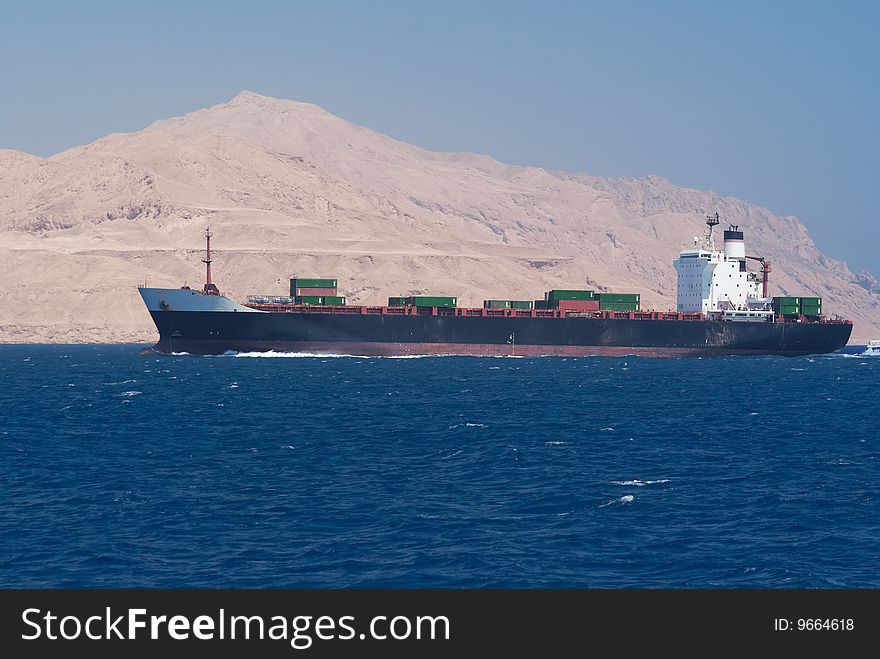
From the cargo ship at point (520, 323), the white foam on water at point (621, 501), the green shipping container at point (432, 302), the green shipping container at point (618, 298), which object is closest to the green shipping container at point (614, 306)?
the cargo ship at point (520, 323)

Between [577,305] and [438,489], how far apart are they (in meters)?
86.3

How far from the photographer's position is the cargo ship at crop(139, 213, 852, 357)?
111375mm

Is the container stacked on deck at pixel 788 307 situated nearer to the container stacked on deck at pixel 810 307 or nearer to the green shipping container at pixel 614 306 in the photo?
the container stacked on deck at pixel 810 307

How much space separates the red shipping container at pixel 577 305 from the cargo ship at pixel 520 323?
0.11 metres

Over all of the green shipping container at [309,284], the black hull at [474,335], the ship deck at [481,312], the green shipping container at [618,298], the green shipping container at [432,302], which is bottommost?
the black hull at [474,335]

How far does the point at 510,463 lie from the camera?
142 feet

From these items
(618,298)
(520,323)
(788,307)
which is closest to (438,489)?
(520,323)

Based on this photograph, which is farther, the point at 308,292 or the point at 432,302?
the point at 308,292

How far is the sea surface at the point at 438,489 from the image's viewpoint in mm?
27078

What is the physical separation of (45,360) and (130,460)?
3731 inches

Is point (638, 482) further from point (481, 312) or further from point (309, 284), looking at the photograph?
point (309, 284)

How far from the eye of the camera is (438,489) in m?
37.6

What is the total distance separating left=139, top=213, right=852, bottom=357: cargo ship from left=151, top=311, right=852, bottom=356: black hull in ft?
0.35

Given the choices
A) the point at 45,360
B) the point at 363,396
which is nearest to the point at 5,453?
the point at 363,396
